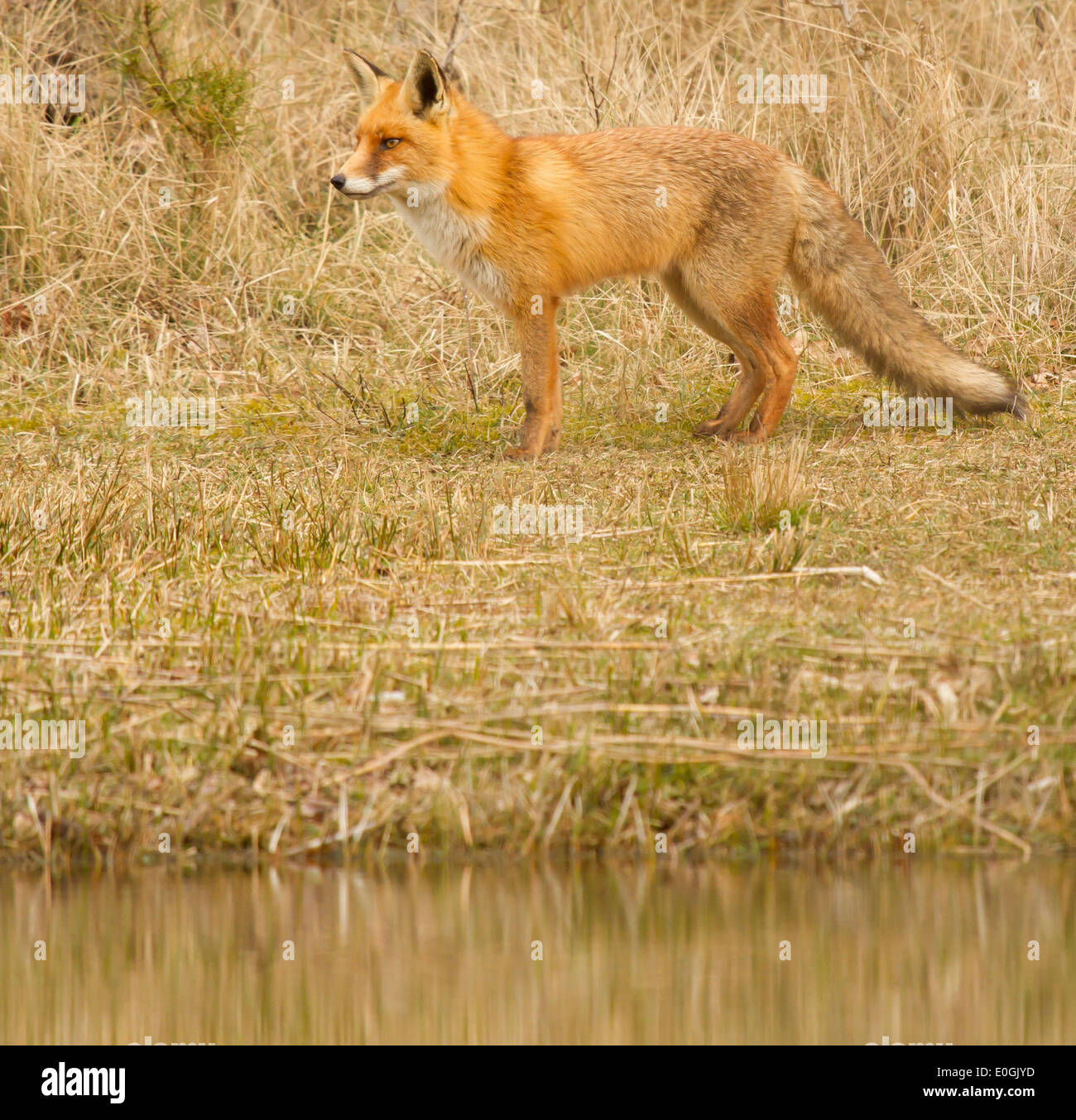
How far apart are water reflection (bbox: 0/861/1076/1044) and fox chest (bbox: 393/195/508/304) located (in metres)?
3.71

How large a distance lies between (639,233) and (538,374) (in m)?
0.78

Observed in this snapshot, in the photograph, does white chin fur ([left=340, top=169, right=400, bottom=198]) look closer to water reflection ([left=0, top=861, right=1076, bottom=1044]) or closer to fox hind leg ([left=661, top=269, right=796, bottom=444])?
fox hind leg ([left=661, top=269, right=796, bottom=444])

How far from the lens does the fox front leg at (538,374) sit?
6.51 metres

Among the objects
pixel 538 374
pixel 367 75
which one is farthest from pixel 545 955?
pixel 367 75

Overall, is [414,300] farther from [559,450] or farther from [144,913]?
[144,913]

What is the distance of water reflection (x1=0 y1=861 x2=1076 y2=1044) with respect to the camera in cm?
262

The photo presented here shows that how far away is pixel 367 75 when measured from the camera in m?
6.51

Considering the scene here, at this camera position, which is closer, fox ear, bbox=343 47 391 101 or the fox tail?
fox ear, bbox=343 47 391 101

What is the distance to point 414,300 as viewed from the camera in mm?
8609

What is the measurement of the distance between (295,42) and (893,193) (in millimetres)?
4380

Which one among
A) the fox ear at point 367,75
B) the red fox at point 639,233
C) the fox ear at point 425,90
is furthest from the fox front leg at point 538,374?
the fox ear at point 367,75

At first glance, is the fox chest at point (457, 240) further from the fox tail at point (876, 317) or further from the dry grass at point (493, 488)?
the fox tail at point (876, 317)

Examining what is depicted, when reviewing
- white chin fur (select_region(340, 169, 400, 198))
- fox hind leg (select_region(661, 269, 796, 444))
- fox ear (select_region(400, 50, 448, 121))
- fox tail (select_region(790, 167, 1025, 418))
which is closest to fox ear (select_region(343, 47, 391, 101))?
fox ear (select_region(400, 50, 448, 121))

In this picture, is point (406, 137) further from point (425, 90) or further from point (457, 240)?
point (457, 240)
